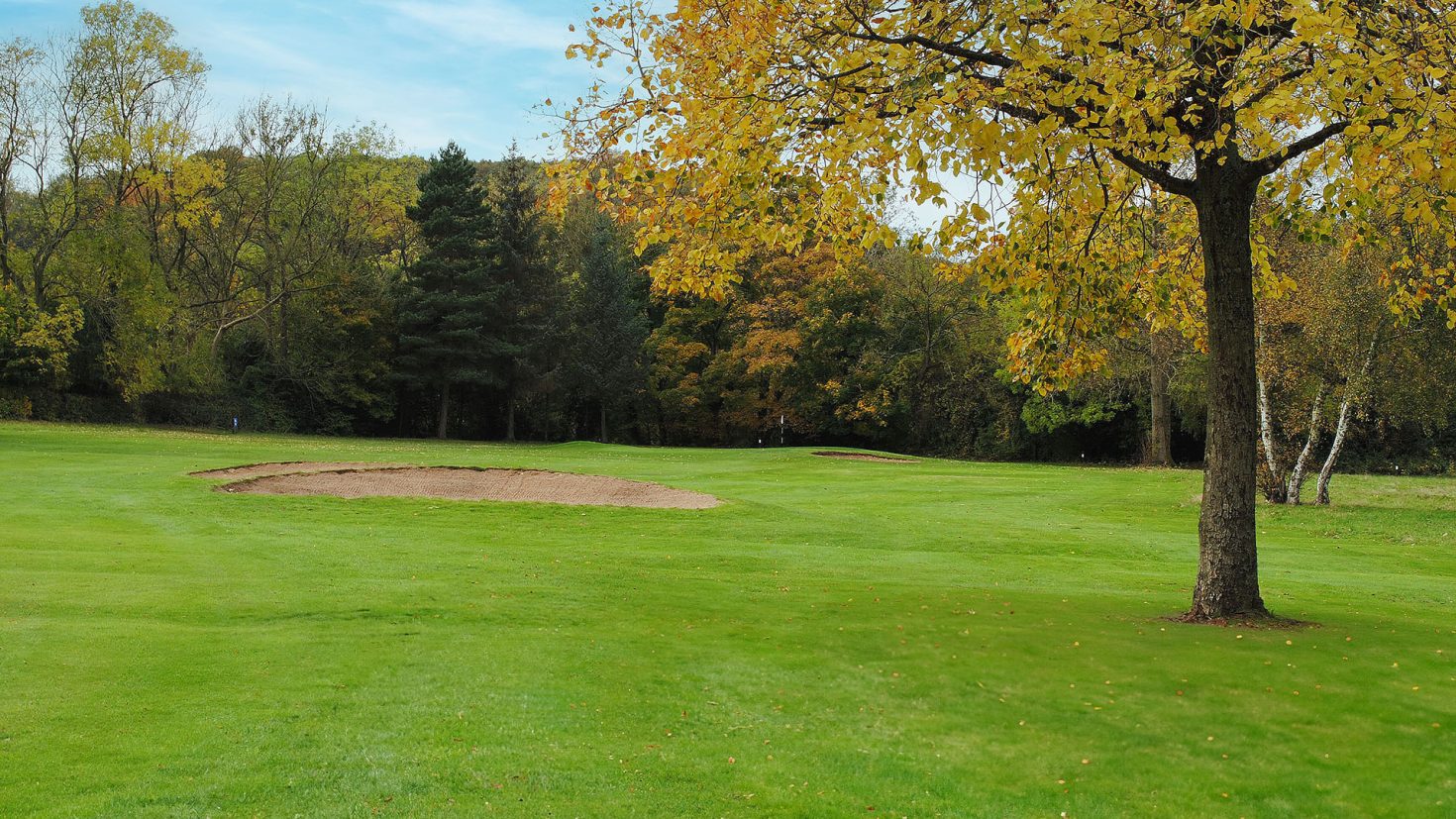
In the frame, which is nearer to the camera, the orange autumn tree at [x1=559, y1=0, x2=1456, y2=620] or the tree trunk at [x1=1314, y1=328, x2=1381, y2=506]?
the orange autumn tree at [x1=559, y1=0, x2=1456, y2=620]

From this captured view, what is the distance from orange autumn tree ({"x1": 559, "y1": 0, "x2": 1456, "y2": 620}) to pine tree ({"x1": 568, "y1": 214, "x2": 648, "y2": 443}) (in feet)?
140

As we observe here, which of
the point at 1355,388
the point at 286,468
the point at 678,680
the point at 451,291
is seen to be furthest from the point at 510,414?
the point at 678,680

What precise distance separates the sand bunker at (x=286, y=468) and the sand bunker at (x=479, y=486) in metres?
0.41

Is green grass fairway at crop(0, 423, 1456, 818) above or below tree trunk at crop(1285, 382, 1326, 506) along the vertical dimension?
below

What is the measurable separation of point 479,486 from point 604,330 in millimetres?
30394

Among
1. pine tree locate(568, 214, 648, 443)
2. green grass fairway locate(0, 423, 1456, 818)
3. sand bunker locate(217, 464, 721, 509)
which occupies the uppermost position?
pine tree locate(568, 214, 648, 443)

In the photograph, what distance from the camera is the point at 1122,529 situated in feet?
72.2

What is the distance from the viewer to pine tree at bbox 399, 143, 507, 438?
52.6 m

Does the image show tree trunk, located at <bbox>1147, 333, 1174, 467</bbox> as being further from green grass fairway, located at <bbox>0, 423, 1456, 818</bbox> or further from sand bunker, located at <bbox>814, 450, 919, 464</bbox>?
green grass fairway, located at <bbox>0, 423, 1456, 818</bbox>

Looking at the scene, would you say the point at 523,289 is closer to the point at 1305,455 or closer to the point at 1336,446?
the point at 1305,455

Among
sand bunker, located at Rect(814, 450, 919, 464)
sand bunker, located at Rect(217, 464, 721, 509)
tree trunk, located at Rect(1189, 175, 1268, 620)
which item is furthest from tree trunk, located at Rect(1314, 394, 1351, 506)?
tree trunk, located at Rect(1189, 175, 1268, 620)

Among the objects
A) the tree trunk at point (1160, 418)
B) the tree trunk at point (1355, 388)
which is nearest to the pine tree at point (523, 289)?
the tree trunk at point (1160, 418)

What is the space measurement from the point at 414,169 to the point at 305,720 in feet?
227

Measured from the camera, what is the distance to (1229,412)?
11.2 meters
